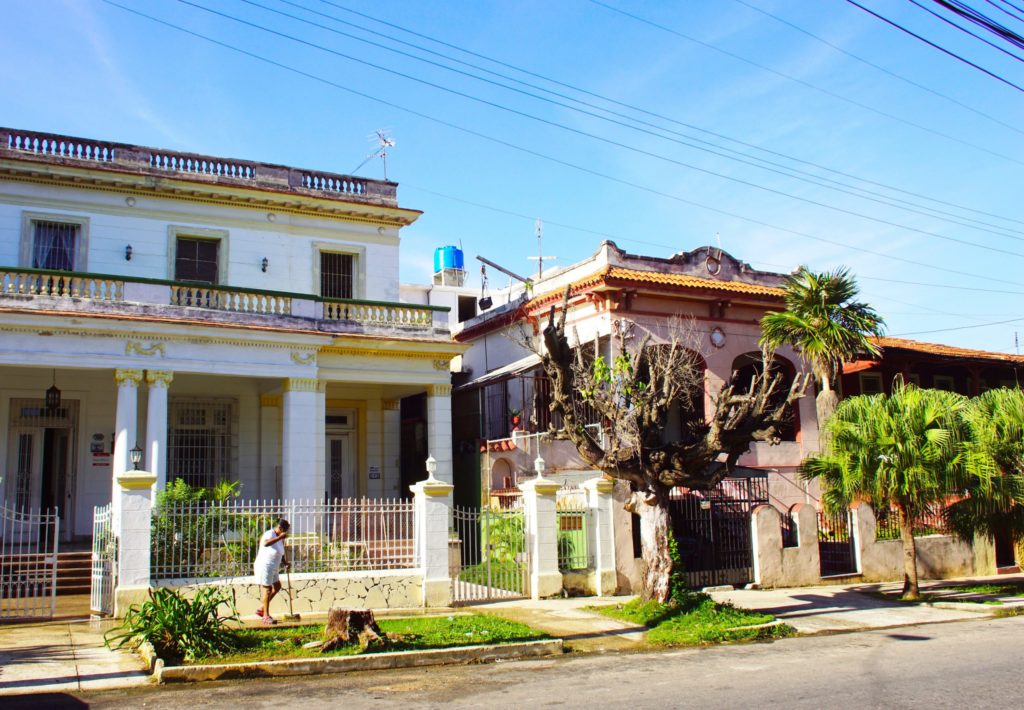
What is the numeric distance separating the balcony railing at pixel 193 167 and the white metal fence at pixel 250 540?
373 inches

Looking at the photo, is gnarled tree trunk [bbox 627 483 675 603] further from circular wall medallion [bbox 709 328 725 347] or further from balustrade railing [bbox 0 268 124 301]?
balustrade railing [bbox 0 268 124 301]

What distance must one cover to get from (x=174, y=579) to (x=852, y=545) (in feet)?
Result: 43.4

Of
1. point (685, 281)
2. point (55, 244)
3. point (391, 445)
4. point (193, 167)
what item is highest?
point (193, 167)

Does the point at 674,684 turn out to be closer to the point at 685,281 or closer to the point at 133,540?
the point at 133,540

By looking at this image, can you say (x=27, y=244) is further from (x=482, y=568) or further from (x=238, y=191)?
(x=482, y=568)

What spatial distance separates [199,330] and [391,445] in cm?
667

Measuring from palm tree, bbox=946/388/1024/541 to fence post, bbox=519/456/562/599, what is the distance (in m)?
7.44

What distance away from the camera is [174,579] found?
1360 centimetres

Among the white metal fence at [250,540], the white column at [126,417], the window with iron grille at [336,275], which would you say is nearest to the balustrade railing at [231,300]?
the white column at [126,417]

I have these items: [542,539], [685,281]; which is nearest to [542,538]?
[542,539]

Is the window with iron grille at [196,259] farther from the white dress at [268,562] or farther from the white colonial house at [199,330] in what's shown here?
the white dress at [268,562]

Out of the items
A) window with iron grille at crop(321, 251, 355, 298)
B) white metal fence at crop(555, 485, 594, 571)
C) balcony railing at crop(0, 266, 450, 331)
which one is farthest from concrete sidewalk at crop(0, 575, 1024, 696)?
window with iron grille at crop(321, 251, 355, 298)

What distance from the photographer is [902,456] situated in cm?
1636

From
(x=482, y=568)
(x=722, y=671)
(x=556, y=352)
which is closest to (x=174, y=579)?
(x=482, y=568)
